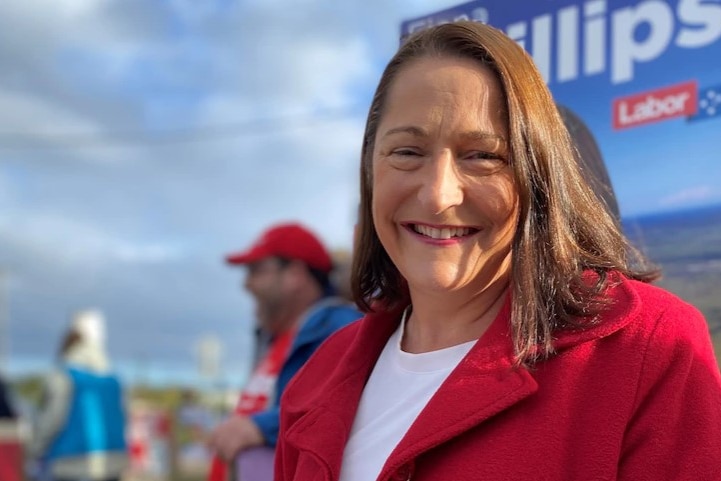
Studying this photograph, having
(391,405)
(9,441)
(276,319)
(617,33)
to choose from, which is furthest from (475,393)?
(9,441)

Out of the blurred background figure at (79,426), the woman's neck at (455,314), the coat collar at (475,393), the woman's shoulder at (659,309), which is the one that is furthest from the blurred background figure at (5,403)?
the woman's shoulder at (659,309)

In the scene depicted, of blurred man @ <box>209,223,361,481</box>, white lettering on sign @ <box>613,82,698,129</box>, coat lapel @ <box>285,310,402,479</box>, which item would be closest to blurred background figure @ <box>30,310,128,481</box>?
blurred man @ <box>209,223,361,481</box>

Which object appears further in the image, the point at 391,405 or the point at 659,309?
the point at 391,405

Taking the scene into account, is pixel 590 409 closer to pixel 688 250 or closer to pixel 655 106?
pixel 688 250

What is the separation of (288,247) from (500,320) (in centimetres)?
257

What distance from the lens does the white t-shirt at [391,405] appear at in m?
1.51

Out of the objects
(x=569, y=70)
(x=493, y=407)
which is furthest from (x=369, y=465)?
(x=569, y=70)

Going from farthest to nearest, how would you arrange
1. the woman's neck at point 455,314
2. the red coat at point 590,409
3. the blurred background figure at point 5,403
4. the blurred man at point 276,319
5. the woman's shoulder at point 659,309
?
the blurred background figure at point 5,403, the blurred man at point 276,319, the woman's neck at point 455,314, the woman's shoulder at point 659,309, the red coat at point 590,409

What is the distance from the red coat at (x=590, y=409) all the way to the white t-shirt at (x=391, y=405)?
109mm

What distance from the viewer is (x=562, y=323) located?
4.43 feet

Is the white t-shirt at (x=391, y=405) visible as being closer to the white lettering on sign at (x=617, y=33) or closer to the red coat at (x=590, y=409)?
the red coat at (x=590, y=409)

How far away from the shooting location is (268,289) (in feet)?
12.6

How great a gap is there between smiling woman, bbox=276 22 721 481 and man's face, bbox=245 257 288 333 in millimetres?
2119

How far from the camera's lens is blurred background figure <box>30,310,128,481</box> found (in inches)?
242
